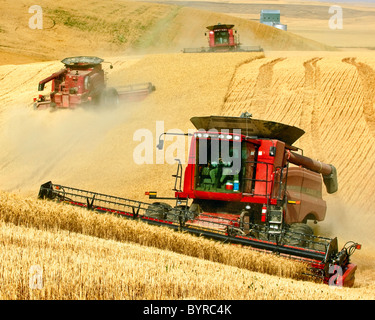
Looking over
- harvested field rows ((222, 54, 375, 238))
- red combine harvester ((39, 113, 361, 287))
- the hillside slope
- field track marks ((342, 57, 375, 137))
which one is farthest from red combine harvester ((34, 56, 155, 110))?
the hillside slope

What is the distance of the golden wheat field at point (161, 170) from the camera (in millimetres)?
7312

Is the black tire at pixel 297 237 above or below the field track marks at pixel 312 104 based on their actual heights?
below

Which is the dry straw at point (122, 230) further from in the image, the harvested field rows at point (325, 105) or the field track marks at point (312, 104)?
the field track marks at point (312, 104)

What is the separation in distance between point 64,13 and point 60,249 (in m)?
49.5

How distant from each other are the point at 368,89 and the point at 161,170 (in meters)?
8.36

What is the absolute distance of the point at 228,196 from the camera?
1162cm

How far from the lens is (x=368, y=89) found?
2267cm

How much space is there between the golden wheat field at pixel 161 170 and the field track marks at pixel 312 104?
0.12ft

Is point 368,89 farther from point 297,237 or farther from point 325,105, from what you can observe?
point 297,237

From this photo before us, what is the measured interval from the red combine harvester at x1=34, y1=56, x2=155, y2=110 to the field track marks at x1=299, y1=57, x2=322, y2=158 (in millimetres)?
6025

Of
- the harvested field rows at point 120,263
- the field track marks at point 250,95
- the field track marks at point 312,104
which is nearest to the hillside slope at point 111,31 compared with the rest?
the field track marks at point 250,95

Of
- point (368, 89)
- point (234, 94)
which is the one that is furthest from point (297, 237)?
point (234, 94)

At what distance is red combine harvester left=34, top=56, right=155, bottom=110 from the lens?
2319 cm
